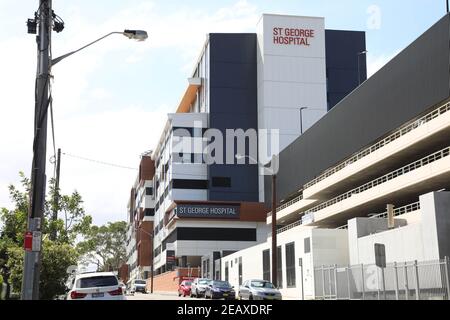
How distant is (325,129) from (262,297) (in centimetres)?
2619

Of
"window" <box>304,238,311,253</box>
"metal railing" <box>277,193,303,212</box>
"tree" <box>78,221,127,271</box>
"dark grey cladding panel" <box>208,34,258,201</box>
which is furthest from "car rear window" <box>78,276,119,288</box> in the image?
"tree" <box>78,221,127,271</box>

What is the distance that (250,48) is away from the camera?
8781 centimetres

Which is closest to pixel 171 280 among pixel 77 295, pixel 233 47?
pixel 233 47

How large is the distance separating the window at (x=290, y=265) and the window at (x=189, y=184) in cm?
3915

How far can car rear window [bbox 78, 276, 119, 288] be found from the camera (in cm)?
1941

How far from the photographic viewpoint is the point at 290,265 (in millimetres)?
48344

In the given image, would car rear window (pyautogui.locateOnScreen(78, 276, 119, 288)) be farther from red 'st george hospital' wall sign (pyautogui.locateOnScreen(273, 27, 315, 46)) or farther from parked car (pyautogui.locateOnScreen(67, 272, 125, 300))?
red 'st george hospital' wall sign (pyautogui.locateOnScreen(273, 27, 315, 46))

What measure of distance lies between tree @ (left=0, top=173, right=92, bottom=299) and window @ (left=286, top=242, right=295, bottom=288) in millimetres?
19539

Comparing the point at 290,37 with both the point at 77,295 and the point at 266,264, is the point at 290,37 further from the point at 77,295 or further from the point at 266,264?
the point at 77,295

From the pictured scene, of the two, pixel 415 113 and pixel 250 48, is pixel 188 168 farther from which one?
pixel 415 113

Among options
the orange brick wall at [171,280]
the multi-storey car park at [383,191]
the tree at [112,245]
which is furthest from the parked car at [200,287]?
the tree at [112,245]

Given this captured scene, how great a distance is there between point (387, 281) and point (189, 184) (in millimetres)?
57001

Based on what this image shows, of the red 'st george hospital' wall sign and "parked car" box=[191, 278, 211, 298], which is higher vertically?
the red 'st george hospital' wall sign
